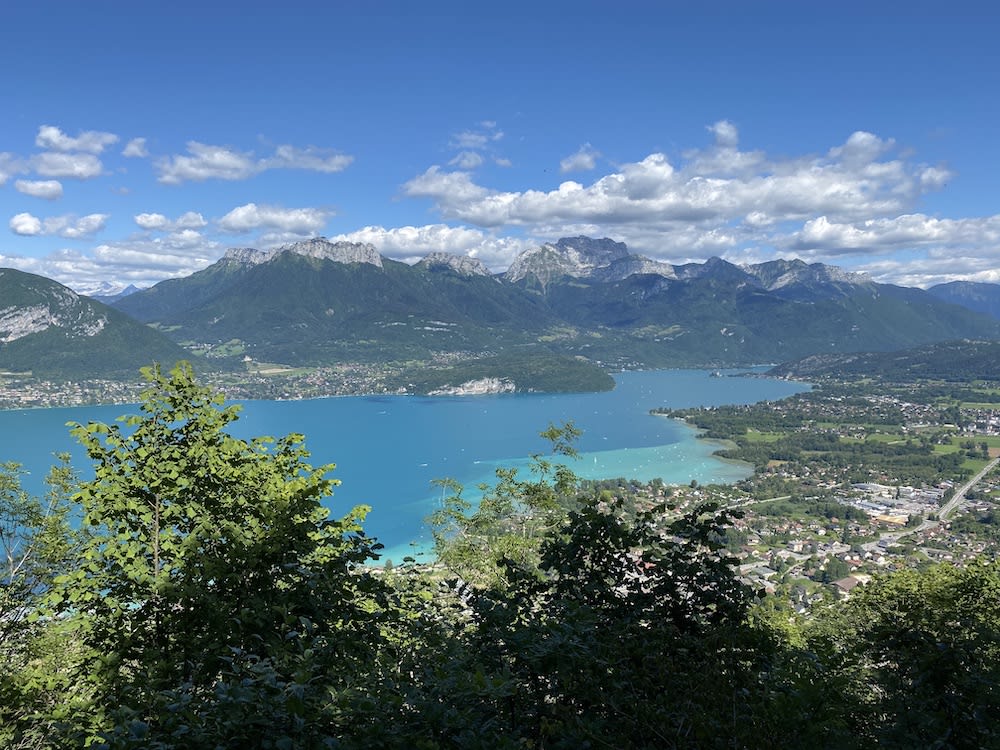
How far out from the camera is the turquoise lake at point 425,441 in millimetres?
75562

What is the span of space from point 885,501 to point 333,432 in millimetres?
95710

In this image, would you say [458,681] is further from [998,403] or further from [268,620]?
[998,403]

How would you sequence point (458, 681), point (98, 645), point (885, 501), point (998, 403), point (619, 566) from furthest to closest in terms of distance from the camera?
point (998, 403) < point (885, 501) < point (619, 566) < point (98, 645) < point (458, 681)

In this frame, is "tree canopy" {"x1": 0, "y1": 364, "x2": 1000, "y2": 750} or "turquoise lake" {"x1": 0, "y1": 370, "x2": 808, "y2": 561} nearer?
"tree canopy" {"x1": 0, "y1": 364, "x2": 1000, "y2": 750}

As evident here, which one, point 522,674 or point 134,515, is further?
point 134,515

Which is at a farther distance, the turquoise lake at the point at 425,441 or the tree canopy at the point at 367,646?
the turquoise lake at the point at 425,441

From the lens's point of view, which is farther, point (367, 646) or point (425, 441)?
point (425, 441)

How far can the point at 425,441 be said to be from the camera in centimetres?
11088

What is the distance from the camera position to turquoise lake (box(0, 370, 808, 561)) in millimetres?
75562

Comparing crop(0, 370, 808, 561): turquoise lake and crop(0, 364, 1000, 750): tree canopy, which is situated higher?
crop(0, 364, 1000, 750): tree canopy

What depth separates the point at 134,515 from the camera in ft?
21.5

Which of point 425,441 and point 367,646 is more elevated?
point 367,646

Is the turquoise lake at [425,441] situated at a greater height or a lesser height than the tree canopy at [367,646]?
lesser

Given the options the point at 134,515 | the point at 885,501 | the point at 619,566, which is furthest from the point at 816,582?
the point at 134,515
